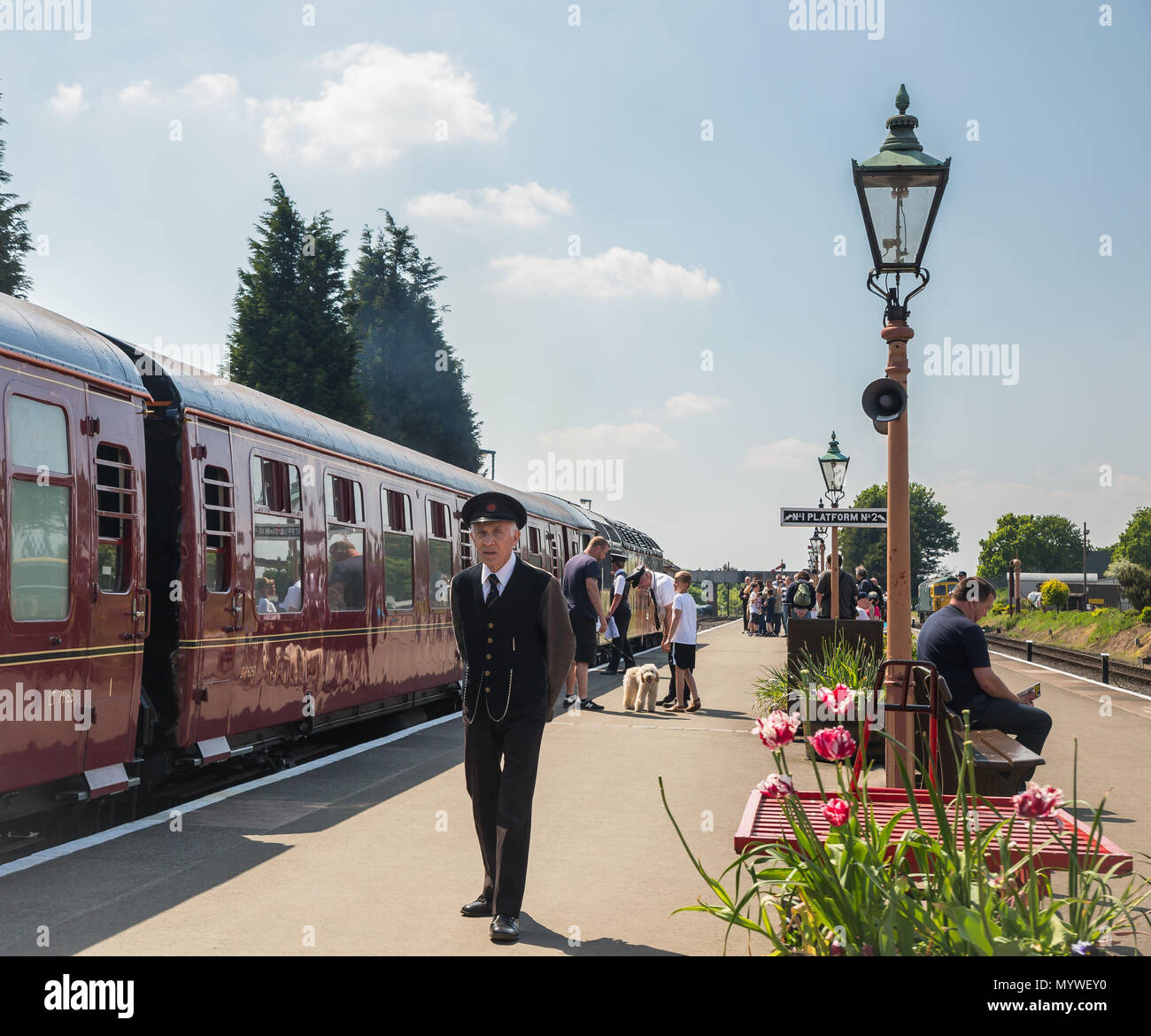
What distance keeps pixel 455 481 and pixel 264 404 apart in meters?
5.67

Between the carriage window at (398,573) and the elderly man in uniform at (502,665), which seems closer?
the elderly man in uniform at (502,665)

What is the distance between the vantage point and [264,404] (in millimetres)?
9867

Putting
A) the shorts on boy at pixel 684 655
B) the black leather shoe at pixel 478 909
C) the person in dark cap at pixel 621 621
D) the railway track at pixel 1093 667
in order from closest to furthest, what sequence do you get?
the black leather shoe at pixel 478 909 → the shorts on boy at pixel 684 655 → the person in dark cap at pixel 621 621 → the railway track at pixel 1093 667

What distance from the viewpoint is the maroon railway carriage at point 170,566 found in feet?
21.2

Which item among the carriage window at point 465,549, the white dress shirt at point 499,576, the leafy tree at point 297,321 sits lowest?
the white dress shirt at point 499,576

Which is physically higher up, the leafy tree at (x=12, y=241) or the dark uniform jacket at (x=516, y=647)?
the leafy tree at (x=12, y=241)

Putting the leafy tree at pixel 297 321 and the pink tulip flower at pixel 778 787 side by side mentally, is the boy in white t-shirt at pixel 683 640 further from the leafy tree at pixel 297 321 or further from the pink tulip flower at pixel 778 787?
the leafy tree at pixel 297 321

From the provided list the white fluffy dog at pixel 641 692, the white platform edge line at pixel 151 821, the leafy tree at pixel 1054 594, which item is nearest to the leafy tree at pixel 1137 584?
the leafy tree at pixel 1054 594

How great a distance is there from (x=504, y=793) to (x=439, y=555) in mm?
9275

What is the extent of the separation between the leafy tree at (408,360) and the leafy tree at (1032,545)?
358 ft

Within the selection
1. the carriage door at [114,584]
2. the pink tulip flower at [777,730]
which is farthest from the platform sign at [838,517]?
the pink tulip flower at [777,730]

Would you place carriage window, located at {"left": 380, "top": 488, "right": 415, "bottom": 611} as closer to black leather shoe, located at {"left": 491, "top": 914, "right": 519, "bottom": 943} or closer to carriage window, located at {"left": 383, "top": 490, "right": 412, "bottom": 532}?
carriage window, located at {"left": 383, "top": 490, "right": 412, "bottom": 532}

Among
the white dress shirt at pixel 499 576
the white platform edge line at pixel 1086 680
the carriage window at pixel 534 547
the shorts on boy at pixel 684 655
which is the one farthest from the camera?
the white platform edge line at pixel 1086 680
